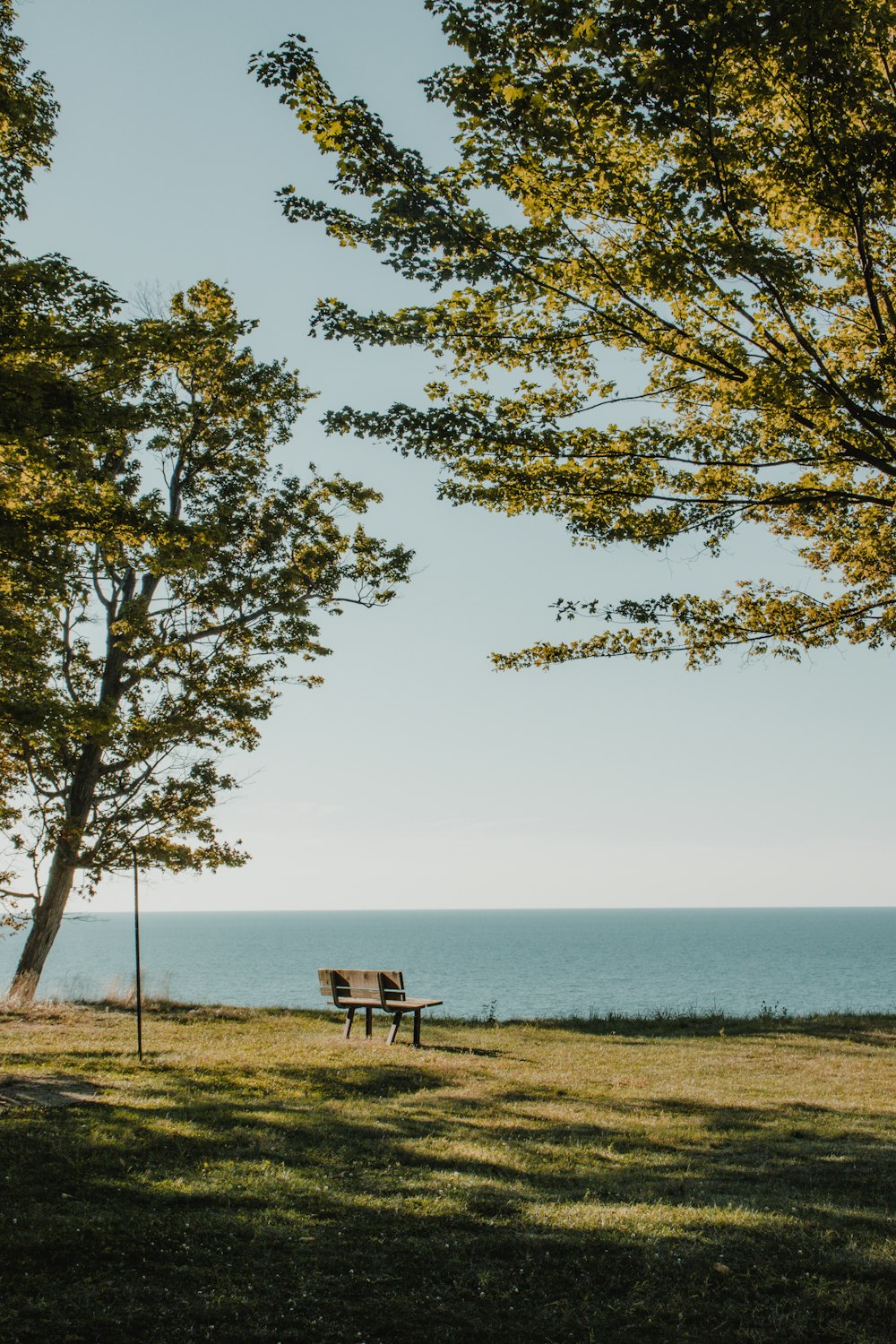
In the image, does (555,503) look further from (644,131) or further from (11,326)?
(11,326)

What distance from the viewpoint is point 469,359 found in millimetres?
7672

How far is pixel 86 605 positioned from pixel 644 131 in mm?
13609

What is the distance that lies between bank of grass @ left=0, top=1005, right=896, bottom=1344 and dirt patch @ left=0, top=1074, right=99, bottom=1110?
24 centimetres

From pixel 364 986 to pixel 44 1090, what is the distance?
207 inches

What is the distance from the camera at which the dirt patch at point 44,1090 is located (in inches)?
302

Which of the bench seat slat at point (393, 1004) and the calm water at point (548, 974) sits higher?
the bench seat slat at point (393, 1004)

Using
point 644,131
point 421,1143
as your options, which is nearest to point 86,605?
point 421,1143

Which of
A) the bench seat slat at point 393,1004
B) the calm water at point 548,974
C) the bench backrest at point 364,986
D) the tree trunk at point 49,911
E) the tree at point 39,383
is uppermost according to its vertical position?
the tree at point 39,383

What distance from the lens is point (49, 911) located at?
52.5ft

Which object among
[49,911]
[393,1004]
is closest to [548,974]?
[49,911]

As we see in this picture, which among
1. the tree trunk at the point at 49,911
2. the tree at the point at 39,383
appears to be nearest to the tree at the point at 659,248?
the tree at the point at 39,383

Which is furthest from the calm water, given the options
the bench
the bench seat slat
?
the bench seat slat

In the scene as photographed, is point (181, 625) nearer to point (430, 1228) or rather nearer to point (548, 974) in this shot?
point (430, 1228)

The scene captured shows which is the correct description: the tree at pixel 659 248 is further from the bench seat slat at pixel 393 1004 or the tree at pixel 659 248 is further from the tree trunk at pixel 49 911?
the tree trunk at pixel 49 911
